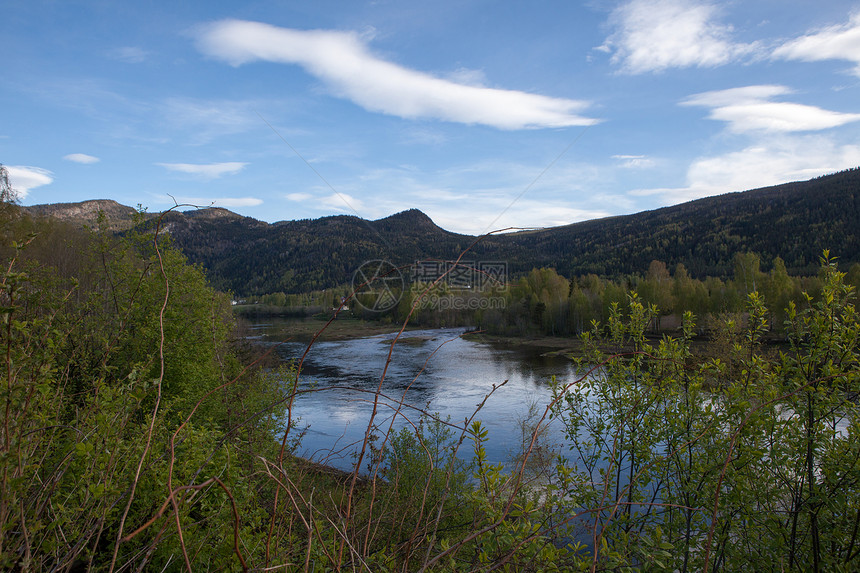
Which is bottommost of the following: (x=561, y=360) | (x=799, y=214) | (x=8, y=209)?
(x=561, y=360)

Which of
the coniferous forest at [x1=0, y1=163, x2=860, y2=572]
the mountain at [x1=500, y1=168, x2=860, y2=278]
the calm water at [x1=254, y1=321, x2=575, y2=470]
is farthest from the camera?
the mountain at [x1=500, y1=168, x2=860, y2=278]

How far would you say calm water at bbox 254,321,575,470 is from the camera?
1931cm

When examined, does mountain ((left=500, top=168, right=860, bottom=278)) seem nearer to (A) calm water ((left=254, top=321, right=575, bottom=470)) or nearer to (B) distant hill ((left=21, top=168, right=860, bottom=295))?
(B) distant hill ((left=21, top=168, right=860, bottom=295))

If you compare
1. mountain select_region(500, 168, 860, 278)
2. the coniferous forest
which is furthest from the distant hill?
the coniferous forest

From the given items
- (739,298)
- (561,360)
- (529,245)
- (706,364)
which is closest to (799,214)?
(529,245)

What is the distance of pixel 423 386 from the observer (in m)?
30.1

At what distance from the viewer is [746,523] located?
13.6 feet

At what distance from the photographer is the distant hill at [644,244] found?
106750 millimetres

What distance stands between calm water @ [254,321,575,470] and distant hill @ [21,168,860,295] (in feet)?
138

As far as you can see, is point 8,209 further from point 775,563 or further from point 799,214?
point 799,214

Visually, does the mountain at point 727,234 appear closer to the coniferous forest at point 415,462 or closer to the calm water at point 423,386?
the calm water at point 423,386

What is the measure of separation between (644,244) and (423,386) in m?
131

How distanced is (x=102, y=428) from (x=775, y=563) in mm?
4643

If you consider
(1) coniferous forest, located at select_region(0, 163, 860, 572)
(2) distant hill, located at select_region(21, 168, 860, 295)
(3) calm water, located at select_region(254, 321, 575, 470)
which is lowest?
(3) calm water, located at select_region(254, 321, 575, 470)
